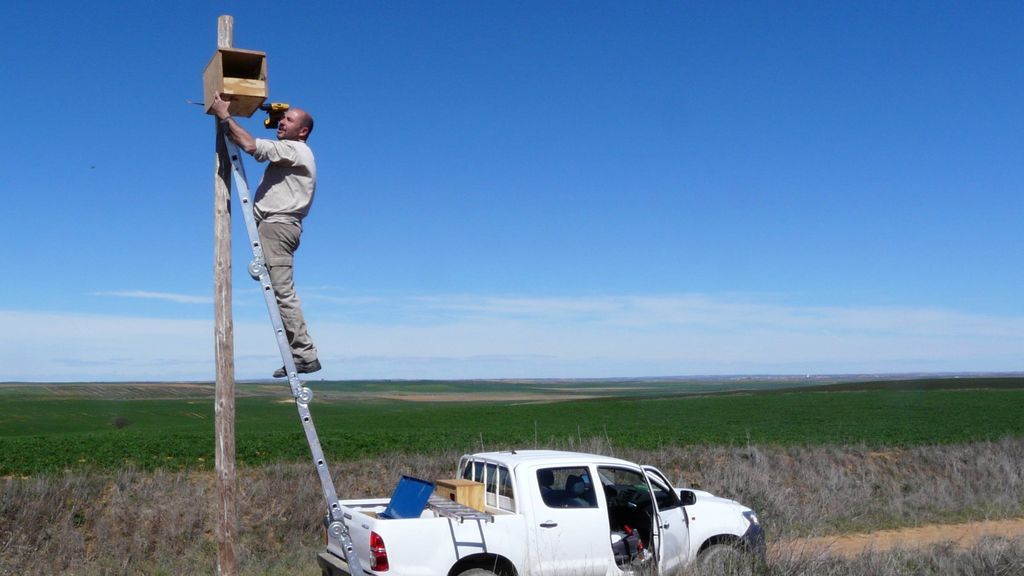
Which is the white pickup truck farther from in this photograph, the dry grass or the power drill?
the power drill

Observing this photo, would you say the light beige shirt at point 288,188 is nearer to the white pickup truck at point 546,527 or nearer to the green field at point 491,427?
the white pickup truck at point 546,527

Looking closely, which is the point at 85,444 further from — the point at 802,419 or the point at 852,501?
the point at 802,419

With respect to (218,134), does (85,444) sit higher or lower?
lower

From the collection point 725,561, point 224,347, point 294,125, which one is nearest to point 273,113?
point 294,125

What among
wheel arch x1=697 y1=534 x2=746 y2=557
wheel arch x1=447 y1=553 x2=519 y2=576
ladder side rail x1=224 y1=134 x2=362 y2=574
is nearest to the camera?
ladder side rail x1=224 y1=134 x2=362 y2=574

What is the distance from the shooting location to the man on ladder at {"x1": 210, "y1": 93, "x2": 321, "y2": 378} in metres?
6.57

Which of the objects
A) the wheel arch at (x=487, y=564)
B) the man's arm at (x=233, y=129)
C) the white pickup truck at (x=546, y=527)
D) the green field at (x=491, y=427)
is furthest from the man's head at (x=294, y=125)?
the green field at (x=491, y=427)

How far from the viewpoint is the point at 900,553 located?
33.5 ft

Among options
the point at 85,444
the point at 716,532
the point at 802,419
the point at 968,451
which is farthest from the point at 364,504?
the point at 802,419

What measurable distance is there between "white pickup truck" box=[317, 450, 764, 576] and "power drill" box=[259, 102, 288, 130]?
3440 mm

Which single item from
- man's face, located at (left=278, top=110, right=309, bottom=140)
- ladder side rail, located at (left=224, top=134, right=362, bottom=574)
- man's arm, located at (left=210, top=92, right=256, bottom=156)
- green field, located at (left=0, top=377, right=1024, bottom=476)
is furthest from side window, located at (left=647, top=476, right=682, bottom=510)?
green field, located at (left=0, top=377, right=1024, bottom=476)

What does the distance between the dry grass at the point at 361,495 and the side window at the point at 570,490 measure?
4.46 ft

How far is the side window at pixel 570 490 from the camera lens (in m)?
9.38

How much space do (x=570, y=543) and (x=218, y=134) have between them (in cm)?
509
